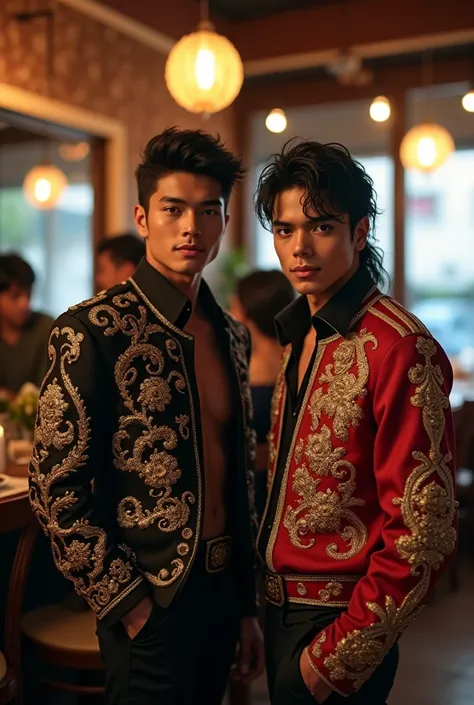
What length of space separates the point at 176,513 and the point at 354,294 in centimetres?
53

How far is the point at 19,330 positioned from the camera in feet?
13.4

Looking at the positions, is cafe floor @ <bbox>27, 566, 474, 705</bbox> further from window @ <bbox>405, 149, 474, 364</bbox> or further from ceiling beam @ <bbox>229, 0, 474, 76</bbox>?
ceiling beam @ <bbox>229, 0, 474, 76</bbox>

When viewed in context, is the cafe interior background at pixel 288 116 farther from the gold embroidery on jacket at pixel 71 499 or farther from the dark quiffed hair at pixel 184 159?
the dark quiffed hair at pixel 184 159

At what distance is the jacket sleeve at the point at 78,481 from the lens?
1.53m

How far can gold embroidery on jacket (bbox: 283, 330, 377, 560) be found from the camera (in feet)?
4.76

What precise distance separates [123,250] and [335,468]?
2425 mm

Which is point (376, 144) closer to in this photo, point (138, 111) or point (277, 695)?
point (138, 111)

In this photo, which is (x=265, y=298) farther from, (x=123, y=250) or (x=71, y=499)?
(x=71, y=499)

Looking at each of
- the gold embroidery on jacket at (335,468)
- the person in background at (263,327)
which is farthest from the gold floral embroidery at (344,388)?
the person in background at (263,327)

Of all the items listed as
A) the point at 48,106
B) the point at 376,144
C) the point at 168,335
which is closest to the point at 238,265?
the point at 376,144

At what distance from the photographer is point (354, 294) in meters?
1.55

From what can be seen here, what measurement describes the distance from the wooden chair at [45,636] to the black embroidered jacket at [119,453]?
20.6 inches

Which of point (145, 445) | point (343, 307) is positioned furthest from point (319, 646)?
point (343, 307)

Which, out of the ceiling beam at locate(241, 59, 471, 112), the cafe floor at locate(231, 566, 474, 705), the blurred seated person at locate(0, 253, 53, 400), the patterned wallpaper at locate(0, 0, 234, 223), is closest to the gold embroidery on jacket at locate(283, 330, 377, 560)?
the cafe floor at locate(231, 566, 474, 705)
